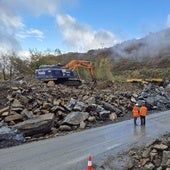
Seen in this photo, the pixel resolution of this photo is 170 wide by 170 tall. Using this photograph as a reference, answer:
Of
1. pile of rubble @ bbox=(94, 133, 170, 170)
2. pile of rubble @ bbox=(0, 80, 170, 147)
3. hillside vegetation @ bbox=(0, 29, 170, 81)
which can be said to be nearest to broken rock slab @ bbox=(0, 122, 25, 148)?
pile of rubble @ bbox=(0, 80, 170, 147)

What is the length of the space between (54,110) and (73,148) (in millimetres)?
9726

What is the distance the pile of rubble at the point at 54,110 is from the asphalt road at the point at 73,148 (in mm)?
1883

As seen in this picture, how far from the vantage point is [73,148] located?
645 inches

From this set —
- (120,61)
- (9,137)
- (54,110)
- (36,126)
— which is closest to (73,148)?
(9,137)

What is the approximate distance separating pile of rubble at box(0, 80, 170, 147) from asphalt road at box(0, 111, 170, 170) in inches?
74.1

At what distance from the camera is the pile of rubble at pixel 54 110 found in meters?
22.3

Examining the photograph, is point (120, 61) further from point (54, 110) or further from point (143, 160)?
point (143, 160)

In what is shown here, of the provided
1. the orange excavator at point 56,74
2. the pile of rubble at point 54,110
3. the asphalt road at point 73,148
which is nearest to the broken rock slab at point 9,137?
the pile of rubble at point 54,110

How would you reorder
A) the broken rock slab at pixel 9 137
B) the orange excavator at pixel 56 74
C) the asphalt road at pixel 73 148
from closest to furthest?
1. the asphalt road at pixel 73 148
2. the broken rock slab at pixel 9 137
3. the orange excavator at pixel 56 74

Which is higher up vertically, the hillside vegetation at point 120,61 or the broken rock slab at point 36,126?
the hillside vegetation at point 120,61

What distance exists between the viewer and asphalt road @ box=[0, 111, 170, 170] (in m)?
13.1

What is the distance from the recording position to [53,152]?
15398 mm

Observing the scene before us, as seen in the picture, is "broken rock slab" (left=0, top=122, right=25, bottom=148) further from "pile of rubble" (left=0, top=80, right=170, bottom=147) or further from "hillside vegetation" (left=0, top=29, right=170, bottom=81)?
"hillside vegetation" (left=0, top=29, right=170, bottom=81)

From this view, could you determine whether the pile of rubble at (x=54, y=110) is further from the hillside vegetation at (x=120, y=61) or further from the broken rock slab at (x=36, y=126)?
the hillside vegetation at (x=120, y=61)
